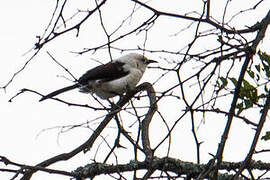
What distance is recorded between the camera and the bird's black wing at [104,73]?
6.87m

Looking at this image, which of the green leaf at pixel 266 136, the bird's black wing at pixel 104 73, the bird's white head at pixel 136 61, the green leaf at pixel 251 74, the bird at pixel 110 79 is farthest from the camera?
the bird's white head at pixel 136 61

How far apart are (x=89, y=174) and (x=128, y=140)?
0.44m

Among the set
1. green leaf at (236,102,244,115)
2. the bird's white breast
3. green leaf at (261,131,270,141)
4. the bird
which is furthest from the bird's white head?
green leaf at (261,131,270,141)

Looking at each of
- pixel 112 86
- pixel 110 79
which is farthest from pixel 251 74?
pixel 110 79

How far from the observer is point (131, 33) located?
346 centimetres

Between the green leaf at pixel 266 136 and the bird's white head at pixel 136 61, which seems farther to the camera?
the bird's white head at pixel 136 61

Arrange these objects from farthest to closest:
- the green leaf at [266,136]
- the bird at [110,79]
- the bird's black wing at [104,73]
Answer: the bird's black wing at [104,73]
the bird at [110,79]
the green leaf at [266,136]

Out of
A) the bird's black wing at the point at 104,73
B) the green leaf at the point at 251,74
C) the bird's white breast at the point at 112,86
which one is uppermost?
the bird's black wing at the point at 104,73

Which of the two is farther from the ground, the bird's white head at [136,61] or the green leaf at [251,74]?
the bird's white head at [136,61]

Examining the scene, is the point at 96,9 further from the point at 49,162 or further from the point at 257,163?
the point at 257,163

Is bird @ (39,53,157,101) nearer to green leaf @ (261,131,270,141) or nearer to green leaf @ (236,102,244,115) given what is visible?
green leaf @ (236,102,244,115)

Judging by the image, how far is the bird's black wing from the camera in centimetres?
687

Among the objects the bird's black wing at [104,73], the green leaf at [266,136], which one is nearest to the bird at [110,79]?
the bird's black wing at [104,73]

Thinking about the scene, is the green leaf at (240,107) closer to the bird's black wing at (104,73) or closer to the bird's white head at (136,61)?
the bird's black wing at (104,73)
